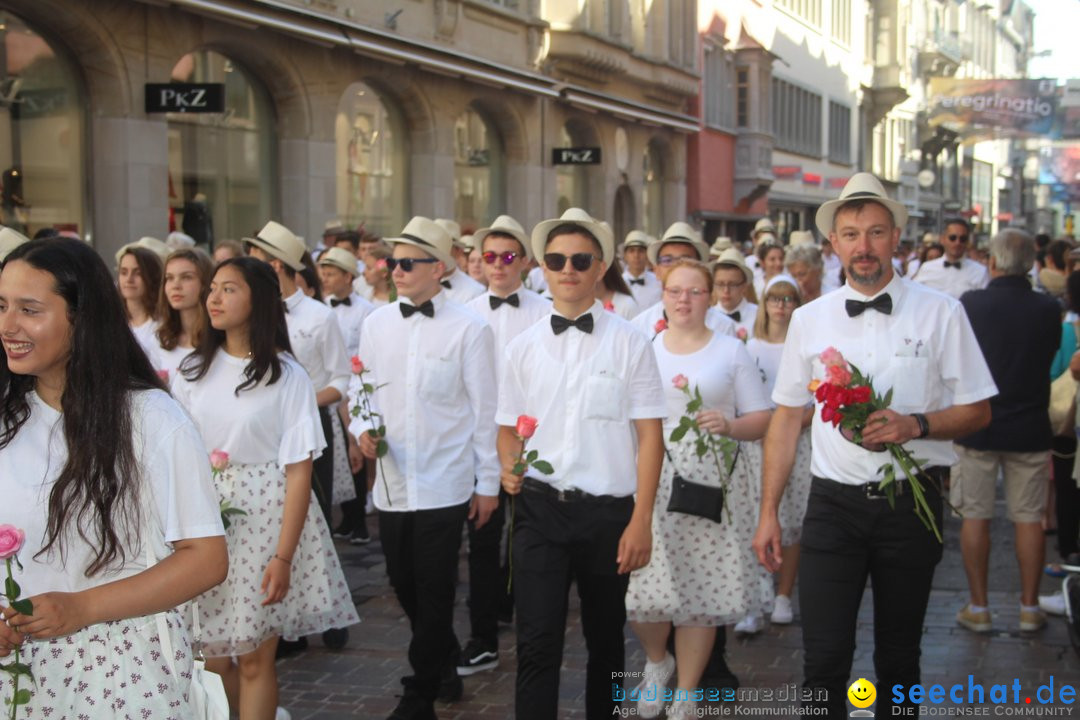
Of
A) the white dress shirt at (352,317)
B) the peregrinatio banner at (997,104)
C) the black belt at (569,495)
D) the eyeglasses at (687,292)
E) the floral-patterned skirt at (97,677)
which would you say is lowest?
the floral-patterned skirt at (97,677)

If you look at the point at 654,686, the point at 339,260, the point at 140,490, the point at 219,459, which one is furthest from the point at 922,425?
the point at 339,260

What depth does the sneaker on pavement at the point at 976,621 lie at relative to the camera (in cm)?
759

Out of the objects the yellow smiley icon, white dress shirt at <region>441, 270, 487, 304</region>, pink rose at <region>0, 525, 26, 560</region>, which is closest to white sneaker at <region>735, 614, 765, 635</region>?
the yellow smiley icon

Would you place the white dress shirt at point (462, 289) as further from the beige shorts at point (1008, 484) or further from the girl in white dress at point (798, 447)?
the beige shorts at point (1008, 484)

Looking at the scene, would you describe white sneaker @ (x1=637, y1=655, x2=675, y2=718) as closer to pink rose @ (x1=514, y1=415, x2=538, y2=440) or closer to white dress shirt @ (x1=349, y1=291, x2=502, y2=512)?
white dress shirt @ (x1=349, y1=291, x2=502, y2=512)

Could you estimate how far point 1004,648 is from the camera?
285 inches

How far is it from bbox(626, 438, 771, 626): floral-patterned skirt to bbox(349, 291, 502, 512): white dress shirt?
78 centimetres

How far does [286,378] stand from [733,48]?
36.9 m

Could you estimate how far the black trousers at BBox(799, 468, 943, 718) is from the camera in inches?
191

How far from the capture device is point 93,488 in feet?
10.1

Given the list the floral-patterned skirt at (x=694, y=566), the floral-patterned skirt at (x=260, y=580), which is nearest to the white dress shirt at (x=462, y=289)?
the floral-patterned skirt at (x=694, y=566)

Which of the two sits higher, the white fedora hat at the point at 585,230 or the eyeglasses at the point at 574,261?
the white fedora hat at the point at 585,230

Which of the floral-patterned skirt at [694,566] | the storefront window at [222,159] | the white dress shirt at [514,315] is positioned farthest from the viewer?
the storefront window at [222,159]

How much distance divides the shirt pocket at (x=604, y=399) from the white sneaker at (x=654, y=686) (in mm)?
1597
